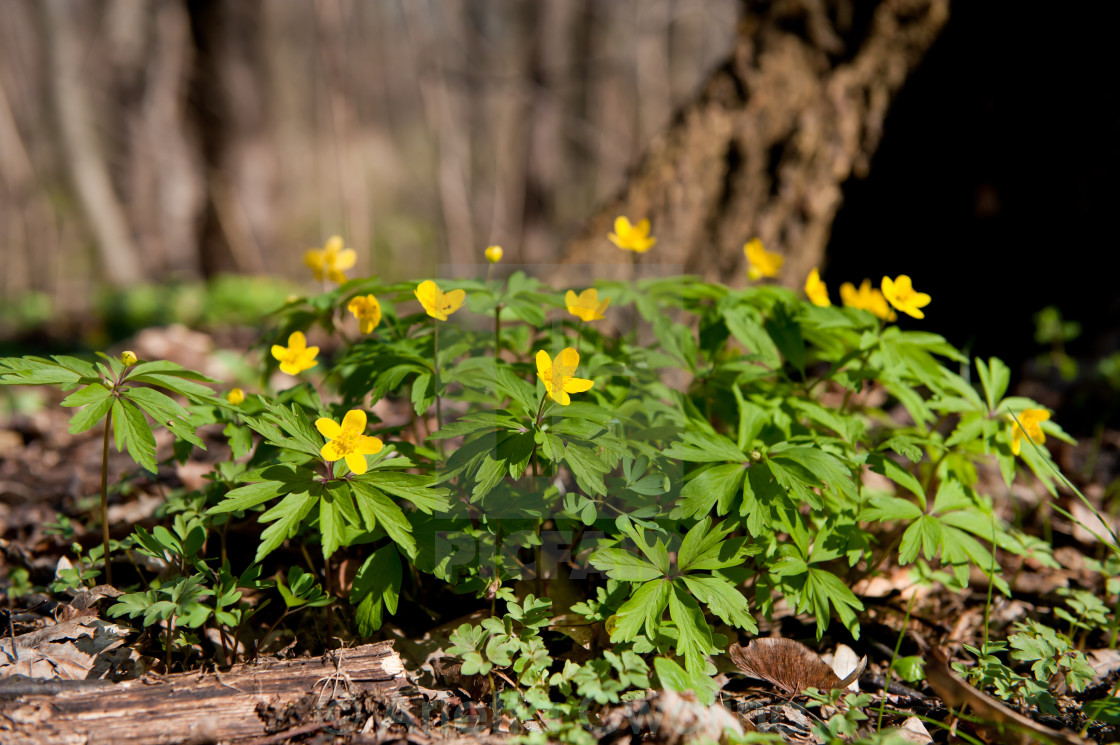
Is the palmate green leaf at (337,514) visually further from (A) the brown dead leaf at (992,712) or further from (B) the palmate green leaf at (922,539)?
(A) the brown dead leaf at (992,712)

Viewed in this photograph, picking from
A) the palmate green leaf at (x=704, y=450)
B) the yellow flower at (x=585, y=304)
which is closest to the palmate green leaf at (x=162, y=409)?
the yellow flower at (x=585, y=304)

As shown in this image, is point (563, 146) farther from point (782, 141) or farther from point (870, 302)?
point (870, 302)

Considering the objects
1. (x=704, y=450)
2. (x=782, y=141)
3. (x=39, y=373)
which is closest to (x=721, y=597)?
(x=704, y=450)

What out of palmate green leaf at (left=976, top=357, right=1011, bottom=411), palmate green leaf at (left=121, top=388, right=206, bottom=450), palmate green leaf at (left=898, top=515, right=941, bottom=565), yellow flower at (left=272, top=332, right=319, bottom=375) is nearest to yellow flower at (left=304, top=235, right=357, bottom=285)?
yellow flower at (left=272, top=332, right=319, bottom=375)

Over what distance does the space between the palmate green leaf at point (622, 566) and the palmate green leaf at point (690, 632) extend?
6 centimetres

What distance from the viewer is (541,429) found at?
1.46 metres

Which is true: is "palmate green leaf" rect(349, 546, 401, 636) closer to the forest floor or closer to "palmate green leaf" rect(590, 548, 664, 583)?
the forest floor

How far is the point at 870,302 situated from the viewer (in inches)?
77.7

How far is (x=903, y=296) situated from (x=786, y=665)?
101 cm

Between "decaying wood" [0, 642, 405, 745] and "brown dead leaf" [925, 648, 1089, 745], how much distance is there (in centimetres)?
131

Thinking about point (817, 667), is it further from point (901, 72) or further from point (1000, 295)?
point (901, 72)

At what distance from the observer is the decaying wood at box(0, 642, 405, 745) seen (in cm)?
133

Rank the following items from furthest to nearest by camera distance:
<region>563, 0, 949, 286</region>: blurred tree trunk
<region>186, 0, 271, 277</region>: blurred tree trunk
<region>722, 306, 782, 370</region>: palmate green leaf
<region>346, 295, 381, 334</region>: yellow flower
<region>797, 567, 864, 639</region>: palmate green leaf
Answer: <region>186, 0, 271, 277</region>: blurred tree trunk
<region>563, 0, 949, 286</region>: blurred tree trunk
<region>722, 306, 782, 370</region>: palmate green leaf
<region>346, 295, 381, 334</region>: yellow flower
<region>797, 567, 864, 639</region>: palmate green leaf

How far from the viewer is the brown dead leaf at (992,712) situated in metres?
1.38
